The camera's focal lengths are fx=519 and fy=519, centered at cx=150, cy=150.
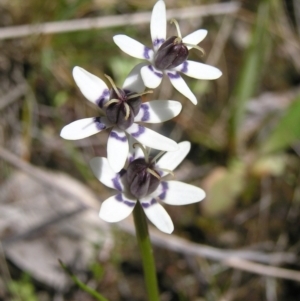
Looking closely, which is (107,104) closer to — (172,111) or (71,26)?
(172,111)

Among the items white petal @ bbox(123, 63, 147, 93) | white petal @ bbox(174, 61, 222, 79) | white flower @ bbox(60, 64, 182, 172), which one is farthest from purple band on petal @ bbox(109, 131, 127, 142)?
white petal @ bbox(174, 61, 222, 79)

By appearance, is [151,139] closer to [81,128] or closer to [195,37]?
[81,128]

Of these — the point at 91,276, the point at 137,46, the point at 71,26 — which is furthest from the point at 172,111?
the point at 71,26

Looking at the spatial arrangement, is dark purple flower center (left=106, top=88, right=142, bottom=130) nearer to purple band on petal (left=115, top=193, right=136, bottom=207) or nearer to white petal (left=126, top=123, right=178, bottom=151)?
white petal (left=126, top=123, right=178, bottom=151)

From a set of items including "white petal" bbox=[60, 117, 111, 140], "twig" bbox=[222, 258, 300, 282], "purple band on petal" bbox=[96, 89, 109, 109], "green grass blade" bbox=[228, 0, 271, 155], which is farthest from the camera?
"green grass blade" bbox=[228, 0, 271, 155]

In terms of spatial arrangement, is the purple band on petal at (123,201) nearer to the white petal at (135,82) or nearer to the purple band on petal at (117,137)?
the purple band on petal at (117,137)

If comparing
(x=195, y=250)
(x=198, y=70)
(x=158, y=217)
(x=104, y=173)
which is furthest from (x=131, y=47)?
(x=195, y=250)
